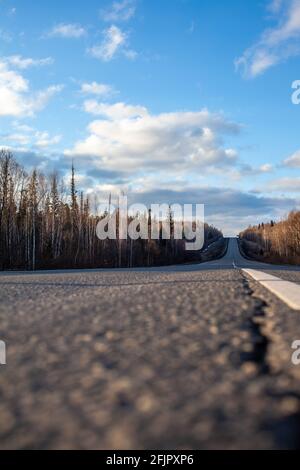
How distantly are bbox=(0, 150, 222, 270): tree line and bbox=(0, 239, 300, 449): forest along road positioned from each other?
2961cm

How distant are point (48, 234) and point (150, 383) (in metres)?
47.4

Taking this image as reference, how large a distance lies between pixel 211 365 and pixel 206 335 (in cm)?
75

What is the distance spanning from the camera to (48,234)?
4759cm

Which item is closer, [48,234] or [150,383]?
[150,383]

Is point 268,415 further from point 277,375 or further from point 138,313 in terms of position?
point 138,313

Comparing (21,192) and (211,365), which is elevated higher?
(21,192)

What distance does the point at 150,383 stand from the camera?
6.53ft

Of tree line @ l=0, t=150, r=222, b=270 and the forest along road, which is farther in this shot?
tree line @ l=0, t=150, r=222, b=270

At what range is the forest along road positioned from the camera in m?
1.48

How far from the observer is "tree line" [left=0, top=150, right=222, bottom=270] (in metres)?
38.8

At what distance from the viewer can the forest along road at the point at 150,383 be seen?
1.48 m

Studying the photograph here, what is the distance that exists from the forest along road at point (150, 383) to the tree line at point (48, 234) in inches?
1166

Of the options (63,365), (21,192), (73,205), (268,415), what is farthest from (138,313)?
(73,205)
